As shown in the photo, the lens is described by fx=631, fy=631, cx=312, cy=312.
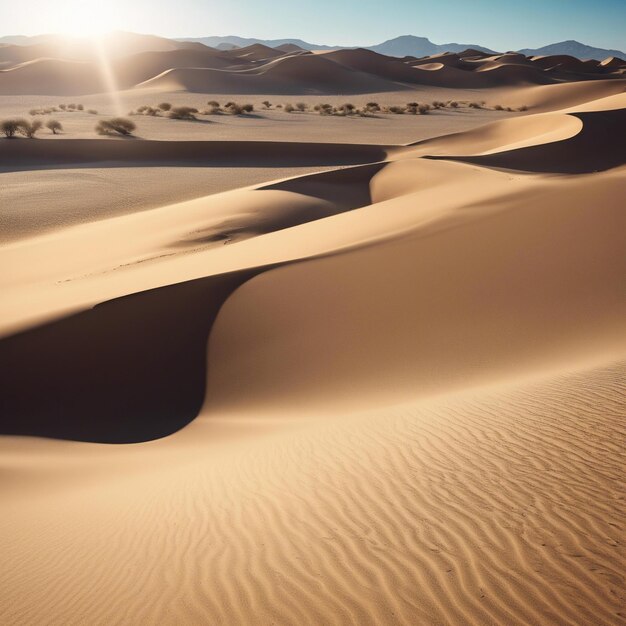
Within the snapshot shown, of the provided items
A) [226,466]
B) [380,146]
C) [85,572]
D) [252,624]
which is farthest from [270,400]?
[380,146]

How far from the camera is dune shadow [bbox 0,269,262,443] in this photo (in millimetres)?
7402

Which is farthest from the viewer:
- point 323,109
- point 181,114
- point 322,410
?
point 323,109

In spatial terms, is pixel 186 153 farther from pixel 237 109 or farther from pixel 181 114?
pixel 237 109

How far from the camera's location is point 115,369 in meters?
8.30

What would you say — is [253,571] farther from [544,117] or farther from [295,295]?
[544,117]

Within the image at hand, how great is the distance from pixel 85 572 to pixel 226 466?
1.60m

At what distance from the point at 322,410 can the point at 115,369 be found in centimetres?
311

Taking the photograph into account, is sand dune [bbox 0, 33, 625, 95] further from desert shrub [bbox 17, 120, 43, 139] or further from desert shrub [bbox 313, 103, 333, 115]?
desert shrub [bbox 17, 120, 43, 139]

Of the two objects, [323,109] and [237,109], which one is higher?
[237,109]

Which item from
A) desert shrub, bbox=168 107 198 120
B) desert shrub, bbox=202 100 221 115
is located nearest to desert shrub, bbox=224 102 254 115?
desert shrub, bbox=202 100 221 115

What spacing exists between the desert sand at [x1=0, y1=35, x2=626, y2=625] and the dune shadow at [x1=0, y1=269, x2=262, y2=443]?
3 cm

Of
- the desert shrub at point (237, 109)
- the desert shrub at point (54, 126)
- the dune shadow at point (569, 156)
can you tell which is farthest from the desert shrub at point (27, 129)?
the dune shadow at point (569, 156)

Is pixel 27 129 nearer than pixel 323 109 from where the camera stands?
Yes

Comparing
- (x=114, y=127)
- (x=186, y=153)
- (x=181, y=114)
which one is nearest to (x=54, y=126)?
(x=114, y=127)
